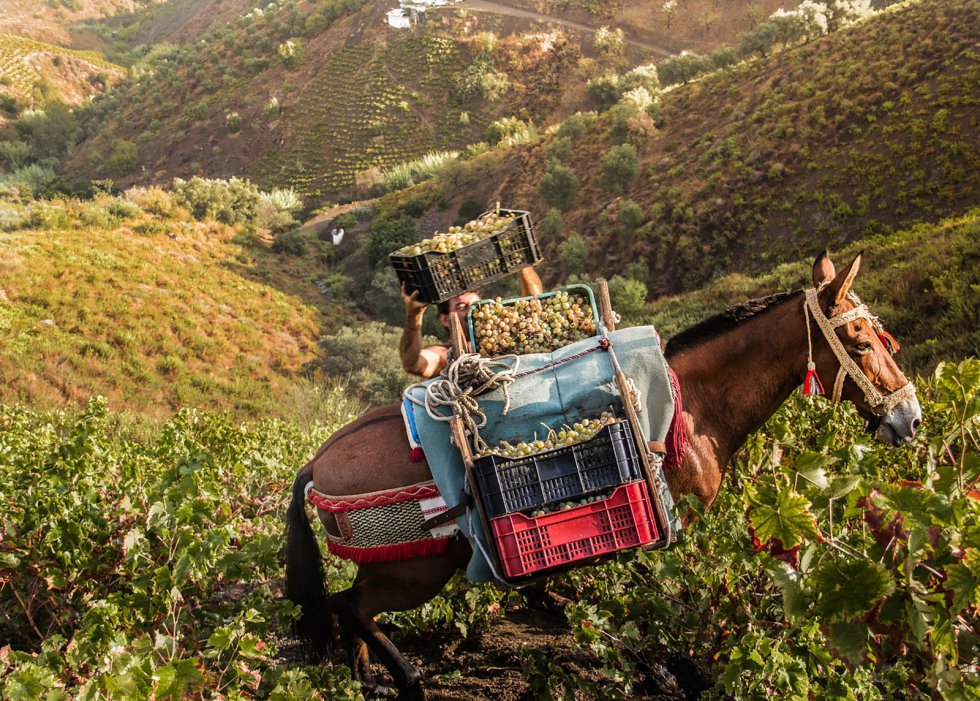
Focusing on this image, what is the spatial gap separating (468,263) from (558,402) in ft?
3.25

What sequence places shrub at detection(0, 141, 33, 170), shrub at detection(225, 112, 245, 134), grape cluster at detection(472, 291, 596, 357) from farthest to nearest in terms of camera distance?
shrub at detection(225, 112, 245, 134), shrub at detection(0, 141, 33, 170), grape cluster at detection(472, 291, 596, 357)

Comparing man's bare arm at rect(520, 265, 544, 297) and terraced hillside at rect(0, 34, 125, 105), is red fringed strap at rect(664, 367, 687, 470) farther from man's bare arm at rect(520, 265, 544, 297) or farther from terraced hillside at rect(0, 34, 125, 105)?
terraced hillside at rect(0, 34, 125, 105)

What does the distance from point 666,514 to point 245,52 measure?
61536mm

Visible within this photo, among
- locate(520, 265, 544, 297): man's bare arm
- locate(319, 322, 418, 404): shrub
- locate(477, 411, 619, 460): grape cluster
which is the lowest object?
locate(319, 322, 418, 404): shrub

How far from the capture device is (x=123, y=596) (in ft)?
9.00

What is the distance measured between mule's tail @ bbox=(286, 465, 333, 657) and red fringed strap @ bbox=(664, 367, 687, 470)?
1.80 m

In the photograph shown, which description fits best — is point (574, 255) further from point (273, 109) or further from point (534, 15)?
point (534, 15)

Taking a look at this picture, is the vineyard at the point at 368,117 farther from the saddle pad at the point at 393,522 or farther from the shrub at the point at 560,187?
the saddle pad at the point at 393,522

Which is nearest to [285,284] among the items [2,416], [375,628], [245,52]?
[2,416]

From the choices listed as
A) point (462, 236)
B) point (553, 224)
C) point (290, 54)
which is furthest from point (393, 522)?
point (290, 54)

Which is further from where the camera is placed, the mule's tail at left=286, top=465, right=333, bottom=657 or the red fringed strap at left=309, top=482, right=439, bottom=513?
the mule's tail at left=286, top=465, right=333, bottom=657

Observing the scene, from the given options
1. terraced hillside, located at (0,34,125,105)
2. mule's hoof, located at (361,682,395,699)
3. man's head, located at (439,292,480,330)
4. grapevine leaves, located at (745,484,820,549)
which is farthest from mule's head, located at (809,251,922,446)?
terraced hillside, located at (0,34,125,105)

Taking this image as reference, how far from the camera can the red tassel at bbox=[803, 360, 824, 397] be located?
314 cm

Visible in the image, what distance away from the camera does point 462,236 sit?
3.71 meters
